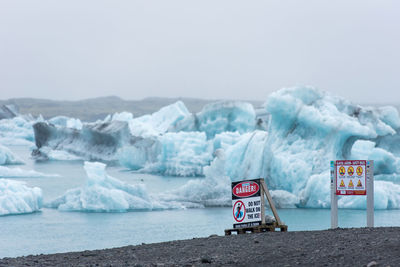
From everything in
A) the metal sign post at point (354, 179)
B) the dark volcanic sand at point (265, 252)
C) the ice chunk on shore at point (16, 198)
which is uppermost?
the metal sign post at point (354, 179)

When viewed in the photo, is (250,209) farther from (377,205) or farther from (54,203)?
(54,203)

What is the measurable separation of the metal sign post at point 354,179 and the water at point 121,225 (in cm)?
659

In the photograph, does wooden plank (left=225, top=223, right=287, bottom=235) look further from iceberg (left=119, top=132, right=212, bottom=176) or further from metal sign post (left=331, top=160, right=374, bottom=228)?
iceberg (left=119, top=132, right=212, bottom=176)

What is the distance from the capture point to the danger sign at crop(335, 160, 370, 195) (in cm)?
842

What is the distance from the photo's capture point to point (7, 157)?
34.5m

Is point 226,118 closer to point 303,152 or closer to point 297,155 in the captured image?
point 303,152

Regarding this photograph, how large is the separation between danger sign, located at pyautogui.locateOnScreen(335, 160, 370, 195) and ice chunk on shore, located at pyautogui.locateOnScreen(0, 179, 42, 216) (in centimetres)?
1142

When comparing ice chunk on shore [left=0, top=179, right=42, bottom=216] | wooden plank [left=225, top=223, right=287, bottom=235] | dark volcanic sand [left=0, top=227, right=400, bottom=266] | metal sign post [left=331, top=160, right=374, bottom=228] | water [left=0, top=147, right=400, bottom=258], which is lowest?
water [left=0, top=147, right=400, bottom=258]

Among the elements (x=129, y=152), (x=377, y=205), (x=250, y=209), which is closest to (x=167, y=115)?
(x=129, y=152)

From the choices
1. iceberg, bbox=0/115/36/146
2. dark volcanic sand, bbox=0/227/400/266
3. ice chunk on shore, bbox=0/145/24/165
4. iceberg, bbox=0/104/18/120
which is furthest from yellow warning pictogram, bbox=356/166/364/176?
iceberg, bbox=0/104/18/120

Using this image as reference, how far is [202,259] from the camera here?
238 inches

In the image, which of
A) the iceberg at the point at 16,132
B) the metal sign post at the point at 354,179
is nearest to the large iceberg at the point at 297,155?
the metal sign post at the point at 354,179

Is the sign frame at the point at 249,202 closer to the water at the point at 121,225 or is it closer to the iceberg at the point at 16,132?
the water at the point at 121,225

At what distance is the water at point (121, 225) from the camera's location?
14164mm
